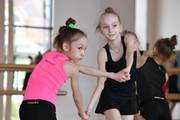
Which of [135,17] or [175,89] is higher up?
[135,17]

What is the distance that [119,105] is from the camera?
2.71 meters

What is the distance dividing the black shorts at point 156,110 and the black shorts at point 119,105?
0.60 m

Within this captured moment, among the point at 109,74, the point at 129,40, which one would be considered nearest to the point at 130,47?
the point at 129,40

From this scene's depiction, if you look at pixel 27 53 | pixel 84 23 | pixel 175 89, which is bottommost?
pixel 175 89

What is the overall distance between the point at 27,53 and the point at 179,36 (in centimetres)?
151

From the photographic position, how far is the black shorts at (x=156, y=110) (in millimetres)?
3326

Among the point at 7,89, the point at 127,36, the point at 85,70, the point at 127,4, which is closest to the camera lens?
the point at 85,70

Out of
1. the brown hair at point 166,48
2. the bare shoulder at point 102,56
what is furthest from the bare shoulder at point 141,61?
the bare shoulder at point 102,56

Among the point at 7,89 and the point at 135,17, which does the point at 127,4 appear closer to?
Answer: the point at 135,17

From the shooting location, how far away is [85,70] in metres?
2.43

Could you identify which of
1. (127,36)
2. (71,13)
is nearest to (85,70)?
(127,36)

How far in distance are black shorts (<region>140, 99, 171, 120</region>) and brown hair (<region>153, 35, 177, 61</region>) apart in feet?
1.27

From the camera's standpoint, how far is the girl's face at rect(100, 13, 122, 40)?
265cm

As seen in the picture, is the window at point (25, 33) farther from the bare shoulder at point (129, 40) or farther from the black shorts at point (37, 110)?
the black shorts at point (37, 110)
